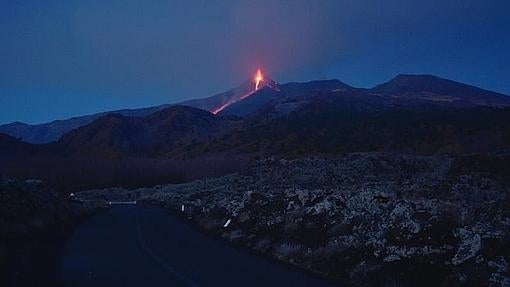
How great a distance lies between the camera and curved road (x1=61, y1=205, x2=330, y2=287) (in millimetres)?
14422

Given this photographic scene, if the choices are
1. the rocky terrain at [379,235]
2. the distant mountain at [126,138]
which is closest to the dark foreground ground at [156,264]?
the rocky terrain at [379,235]

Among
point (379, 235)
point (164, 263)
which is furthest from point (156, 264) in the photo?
point (379, 235)

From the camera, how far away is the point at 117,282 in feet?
47.1

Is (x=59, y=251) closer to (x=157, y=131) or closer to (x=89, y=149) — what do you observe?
(x=89, y=149)

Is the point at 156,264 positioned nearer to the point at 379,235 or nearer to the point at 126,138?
the point at 379,235

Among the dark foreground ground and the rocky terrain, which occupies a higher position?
the rocky terrain

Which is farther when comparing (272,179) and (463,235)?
(272,179)

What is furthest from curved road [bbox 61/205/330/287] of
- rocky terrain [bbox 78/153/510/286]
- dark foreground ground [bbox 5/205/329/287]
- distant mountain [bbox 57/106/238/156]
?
distant mountain [bbox 57/106/238/156]

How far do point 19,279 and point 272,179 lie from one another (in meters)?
56.4

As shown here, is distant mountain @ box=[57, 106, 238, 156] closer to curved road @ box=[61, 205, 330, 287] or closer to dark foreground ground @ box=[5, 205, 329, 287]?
curved road @ box=[61, 205, 330, 287]

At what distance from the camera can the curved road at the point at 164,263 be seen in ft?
47.3

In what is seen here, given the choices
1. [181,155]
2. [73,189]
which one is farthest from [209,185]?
[181,155]

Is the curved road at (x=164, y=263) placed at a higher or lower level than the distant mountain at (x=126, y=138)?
lower

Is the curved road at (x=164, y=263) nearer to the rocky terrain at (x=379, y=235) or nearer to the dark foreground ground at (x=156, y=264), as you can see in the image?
the dark foreground ground at (x=156, y=264)
